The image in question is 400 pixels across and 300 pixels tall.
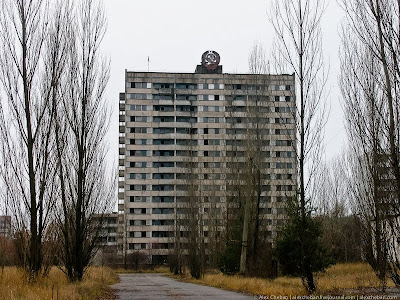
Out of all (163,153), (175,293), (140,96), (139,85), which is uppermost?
(139,85)

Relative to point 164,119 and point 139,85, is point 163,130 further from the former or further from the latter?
point 139,85

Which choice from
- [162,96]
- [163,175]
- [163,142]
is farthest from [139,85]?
[163,175]

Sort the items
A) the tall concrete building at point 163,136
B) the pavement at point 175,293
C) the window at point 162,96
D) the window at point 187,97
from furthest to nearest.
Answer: the window at point 187,97
the window at point 162,96
the tall concrete building at point 163,136
the pavement at point 175,293

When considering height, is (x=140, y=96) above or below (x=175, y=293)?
above

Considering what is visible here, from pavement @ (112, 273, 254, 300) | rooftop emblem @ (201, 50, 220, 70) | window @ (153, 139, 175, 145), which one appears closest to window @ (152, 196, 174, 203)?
window @ (153, 139, 175, 145)

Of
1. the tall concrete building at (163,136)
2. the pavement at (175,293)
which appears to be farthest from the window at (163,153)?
the pavement at (175,293)

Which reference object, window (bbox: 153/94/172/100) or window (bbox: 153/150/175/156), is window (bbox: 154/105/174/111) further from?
window (bbox: 153/150/175/156)

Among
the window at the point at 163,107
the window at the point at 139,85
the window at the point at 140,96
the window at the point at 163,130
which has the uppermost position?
the window at the point at 139,85

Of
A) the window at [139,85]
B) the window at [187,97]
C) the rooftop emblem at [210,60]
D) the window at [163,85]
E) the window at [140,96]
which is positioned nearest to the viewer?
the window at [140,96]

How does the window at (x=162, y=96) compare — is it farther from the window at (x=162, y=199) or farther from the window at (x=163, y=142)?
the window at (x=162, y=199)

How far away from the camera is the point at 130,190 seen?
92.5m

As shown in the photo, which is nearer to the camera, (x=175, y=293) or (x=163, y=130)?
(x=175, y=293)

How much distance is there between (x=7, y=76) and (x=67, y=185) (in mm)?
7289

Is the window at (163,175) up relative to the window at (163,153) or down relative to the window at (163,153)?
down
